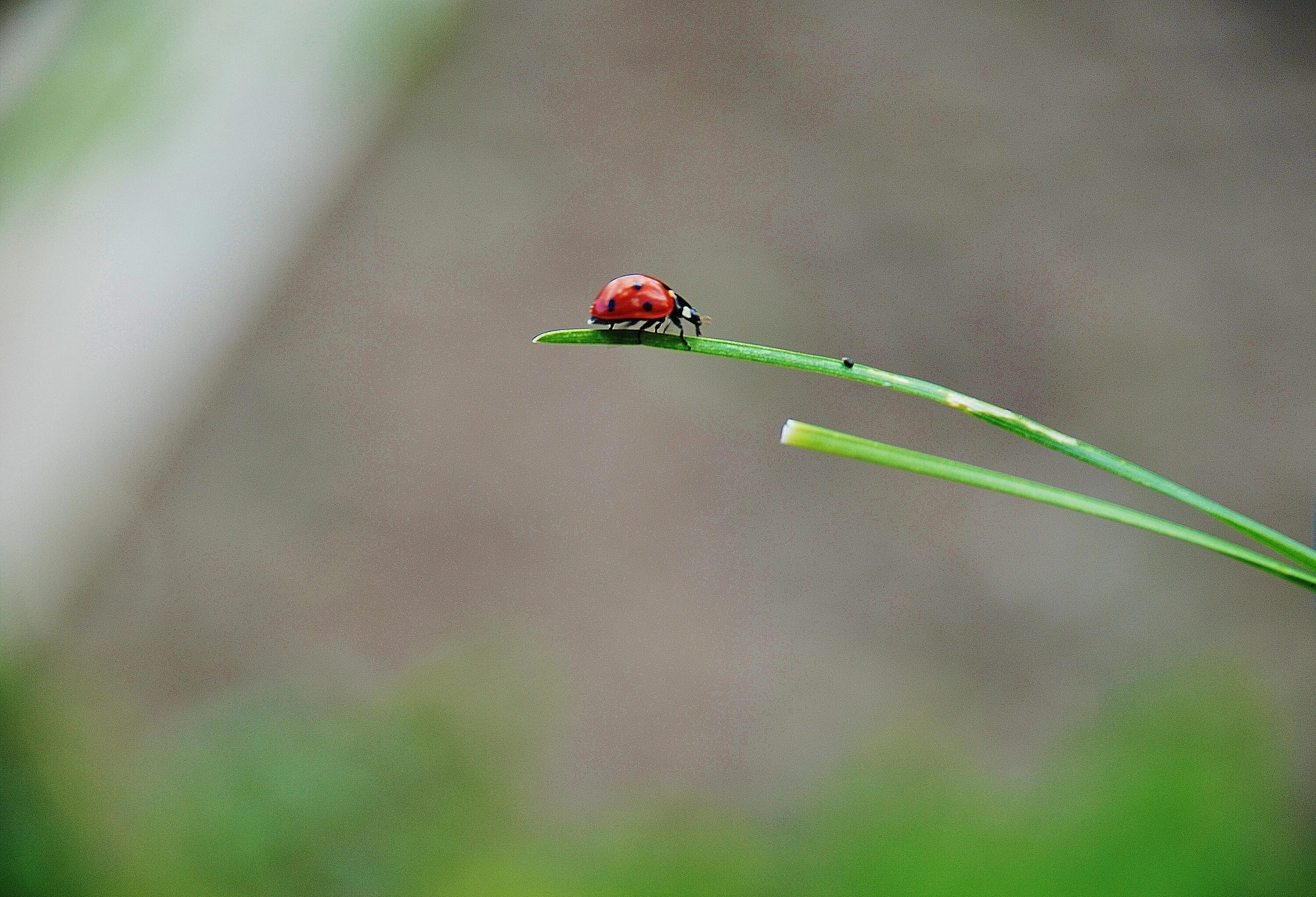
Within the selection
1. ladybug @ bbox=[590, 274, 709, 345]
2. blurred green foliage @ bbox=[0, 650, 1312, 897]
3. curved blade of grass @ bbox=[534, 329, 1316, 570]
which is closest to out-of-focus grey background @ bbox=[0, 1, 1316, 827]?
blurred green foliage @ bbox=[0, 650, 1312, 897]

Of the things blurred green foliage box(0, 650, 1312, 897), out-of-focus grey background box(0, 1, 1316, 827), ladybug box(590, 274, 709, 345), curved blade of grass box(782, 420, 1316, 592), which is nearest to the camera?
curved blade of grass box(782, 420, 1316, 592)

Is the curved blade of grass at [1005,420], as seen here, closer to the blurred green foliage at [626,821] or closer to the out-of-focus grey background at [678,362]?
the blurred green foliage at [626,821]

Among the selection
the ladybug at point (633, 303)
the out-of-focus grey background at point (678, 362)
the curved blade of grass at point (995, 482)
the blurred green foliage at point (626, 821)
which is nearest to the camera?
the curved blade of grass at point (995, 482)

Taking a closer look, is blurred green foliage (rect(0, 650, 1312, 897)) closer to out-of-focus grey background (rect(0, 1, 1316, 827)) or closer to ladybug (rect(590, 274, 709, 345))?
out-of-focus grey background (rect(0, 1, 1316, 827))

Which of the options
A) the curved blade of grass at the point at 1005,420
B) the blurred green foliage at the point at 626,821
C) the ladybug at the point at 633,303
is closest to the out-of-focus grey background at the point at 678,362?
the blurred green foliage at the point at 626,821

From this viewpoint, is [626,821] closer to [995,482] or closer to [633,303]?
[633,303]

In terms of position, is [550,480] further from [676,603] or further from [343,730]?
[343,730]
